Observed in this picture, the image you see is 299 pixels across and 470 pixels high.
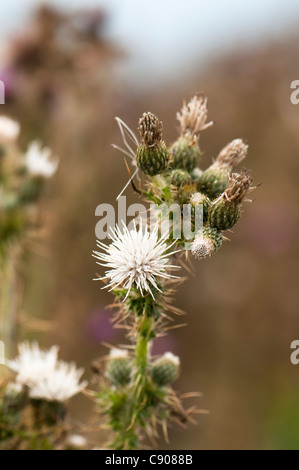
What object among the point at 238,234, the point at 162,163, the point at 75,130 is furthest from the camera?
the point at 238,234

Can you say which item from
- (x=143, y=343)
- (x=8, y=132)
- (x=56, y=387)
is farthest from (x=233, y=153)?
(x=8, y=132)

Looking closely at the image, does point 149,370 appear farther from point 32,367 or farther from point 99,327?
point 99,327

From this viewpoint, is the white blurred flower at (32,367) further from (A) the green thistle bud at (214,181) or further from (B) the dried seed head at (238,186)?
(B) the dried seed head at (238,186)

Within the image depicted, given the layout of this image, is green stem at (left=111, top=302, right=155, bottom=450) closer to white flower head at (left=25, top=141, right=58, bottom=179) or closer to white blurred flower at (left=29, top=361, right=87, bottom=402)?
white blurred flower at (left=29, top=361, right=87, bottom=402)

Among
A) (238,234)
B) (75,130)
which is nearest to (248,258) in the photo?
(238,234)

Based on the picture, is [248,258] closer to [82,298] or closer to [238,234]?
[238,234]

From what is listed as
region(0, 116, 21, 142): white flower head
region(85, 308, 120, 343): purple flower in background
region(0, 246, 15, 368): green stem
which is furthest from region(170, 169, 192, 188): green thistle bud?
region(85, 308, 120, 343): purple flower in background

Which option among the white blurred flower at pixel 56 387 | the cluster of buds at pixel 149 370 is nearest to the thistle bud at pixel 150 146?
the cluster of buds at pixel 149 370
